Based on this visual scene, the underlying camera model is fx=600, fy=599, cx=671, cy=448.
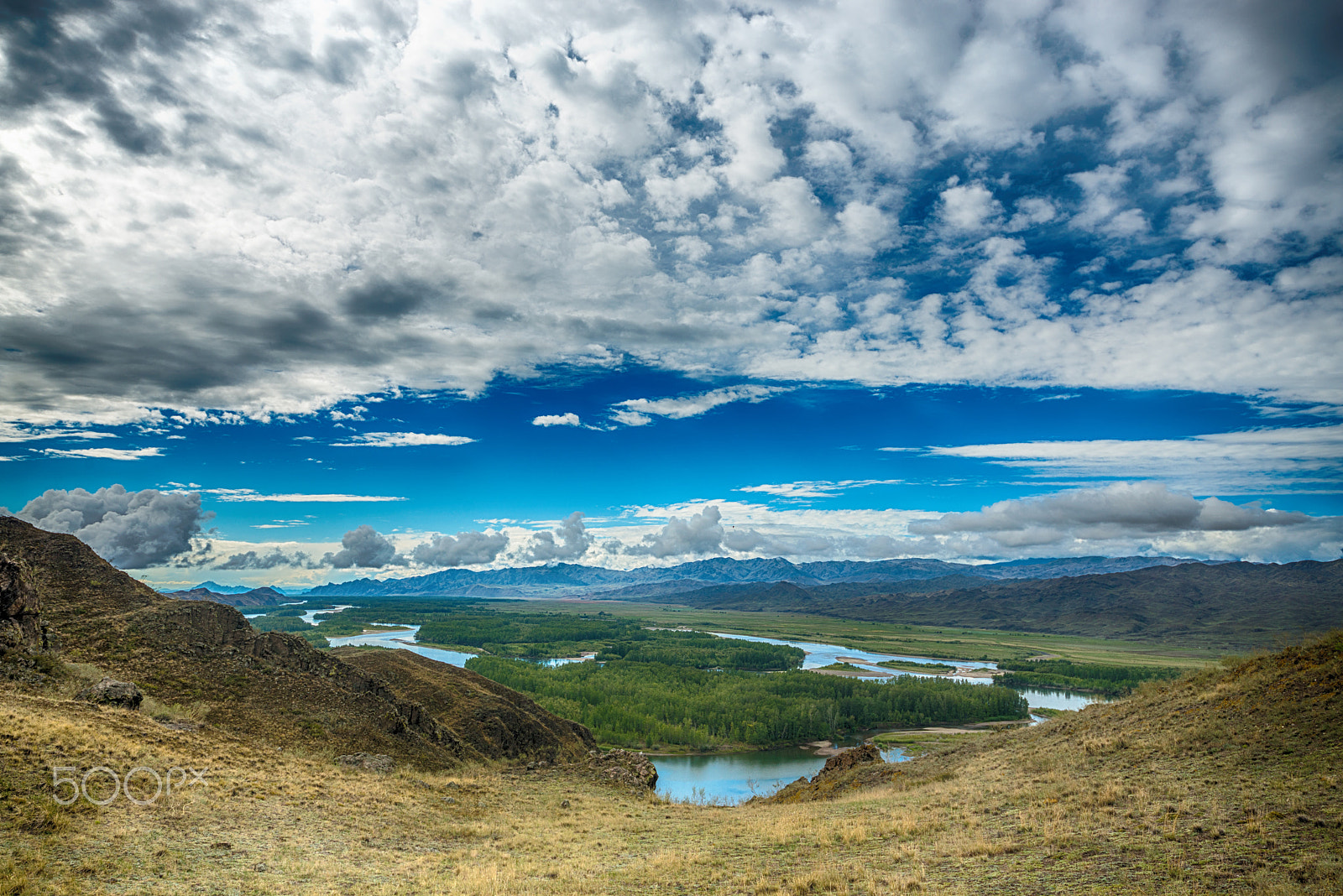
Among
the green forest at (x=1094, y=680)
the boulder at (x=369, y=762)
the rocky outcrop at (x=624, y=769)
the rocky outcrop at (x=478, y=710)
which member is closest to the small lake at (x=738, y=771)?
the rocky outcrop at (x=478, y=710)

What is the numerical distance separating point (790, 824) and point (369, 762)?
26586mm

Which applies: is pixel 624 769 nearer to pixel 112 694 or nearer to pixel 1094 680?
pixel 112 694

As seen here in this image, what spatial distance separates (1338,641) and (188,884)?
4623 cm

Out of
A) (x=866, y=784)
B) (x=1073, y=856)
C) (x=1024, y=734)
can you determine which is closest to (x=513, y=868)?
(x=1073, y=856)

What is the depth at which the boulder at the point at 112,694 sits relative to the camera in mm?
30562

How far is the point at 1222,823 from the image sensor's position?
1708cm

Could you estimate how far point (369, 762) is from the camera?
37625 mm

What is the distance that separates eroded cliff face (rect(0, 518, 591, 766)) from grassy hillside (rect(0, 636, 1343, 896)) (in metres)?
5.34

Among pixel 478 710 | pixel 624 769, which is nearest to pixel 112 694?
pixel 624 769

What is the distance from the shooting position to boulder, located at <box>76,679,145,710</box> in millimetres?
30562

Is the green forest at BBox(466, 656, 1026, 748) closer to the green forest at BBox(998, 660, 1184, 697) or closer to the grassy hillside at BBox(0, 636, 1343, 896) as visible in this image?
the green forest at BBox(998, 660, 1184, 697)

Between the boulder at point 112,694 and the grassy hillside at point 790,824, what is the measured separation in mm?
2289

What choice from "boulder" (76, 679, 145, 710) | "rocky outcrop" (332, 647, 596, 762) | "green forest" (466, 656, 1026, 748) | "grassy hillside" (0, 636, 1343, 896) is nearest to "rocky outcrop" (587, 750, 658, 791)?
"rocky outcrop" (332, 647, 596, 762)

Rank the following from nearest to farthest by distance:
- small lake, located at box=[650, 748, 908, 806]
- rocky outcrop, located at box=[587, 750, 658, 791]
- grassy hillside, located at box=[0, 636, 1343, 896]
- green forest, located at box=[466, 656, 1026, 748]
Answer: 1. grassy hillside, located at box=[0, 636, 1343, 896]
2. rocky outcrop, located at box=[587, 750, 658, 791]
3. small lake, located at box=[650, 748, 908, 806]
4. green forest, located at box=[466, 656, 1026, 748]
